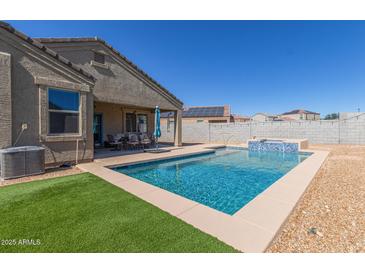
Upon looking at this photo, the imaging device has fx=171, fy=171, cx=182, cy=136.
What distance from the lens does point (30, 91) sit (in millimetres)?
6648

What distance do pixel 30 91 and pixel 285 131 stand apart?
69.4 ft

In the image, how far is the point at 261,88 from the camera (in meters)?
33.4

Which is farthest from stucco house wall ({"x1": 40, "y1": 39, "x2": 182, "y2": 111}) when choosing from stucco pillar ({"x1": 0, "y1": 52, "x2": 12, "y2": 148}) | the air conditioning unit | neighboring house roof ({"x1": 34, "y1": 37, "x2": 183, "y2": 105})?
the air conditioning unit

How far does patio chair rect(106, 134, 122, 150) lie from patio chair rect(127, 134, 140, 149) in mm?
704

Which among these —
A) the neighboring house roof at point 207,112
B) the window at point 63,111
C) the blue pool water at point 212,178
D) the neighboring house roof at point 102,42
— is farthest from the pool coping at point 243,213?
the neighboring house roof at point 207,112

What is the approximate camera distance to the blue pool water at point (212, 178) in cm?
527

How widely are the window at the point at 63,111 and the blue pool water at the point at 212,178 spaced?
296cm

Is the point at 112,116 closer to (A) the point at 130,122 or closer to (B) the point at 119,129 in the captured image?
(B) the point at 119,129

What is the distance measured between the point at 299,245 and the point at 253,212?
37.8 inches

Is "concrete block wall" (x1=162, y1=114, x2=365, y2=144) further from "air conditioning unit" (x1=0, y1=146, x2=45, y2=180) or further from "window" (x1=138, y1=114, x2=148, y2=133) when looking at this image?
"air conditioning unit" (x1=0, y1=146, x2=45, y2=180)

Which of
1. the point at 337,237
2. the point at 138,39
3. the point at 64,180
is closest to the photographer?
the point at 337,237
